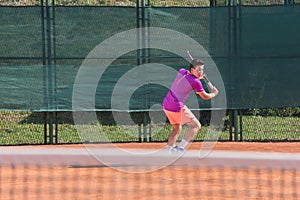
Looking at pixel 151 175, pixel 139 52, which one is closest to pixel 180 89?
pixel 151 175

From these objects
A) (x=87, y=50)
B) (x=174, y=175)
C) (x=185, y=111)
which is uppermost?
(x=87, y=50)

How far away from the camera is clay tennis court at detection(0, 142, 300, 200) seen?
773cm

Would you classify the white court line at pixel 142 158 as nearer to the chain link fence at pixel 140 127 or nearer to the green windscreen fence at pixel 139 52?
the chain link fence at pixel 140 127

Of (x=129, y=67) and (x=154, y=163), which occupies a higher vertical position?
(x=129, y=67)

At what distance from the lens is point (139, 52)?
42.1 ft

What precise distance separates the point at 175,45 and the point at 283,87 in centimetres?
205

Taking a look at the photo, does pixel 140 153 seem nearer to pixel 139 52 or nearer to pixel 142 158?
pixel 142 158

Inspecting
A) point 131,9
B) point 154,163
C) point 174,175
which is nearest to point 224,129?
point 131,9

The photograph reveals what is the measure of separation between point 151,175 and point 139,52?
167 inches

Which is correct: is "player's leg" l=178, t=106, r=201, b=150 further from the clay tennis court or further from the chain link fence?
the chain link fence

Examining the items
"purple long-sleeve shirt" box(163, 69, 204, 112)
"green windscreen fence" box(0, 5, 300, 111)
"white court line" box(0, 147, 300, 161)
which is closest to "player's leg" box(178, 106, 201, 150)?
"purple long-sleeve shirt" box(163, 69, 204, 112)

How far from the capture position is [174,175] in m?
8.97

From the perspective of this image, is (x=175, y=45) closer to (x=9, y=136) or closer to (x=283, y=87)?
(x=283, y=87)

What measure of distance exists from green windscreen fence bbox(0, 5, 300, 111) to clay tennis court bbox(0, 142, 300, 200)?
113 centimetres
